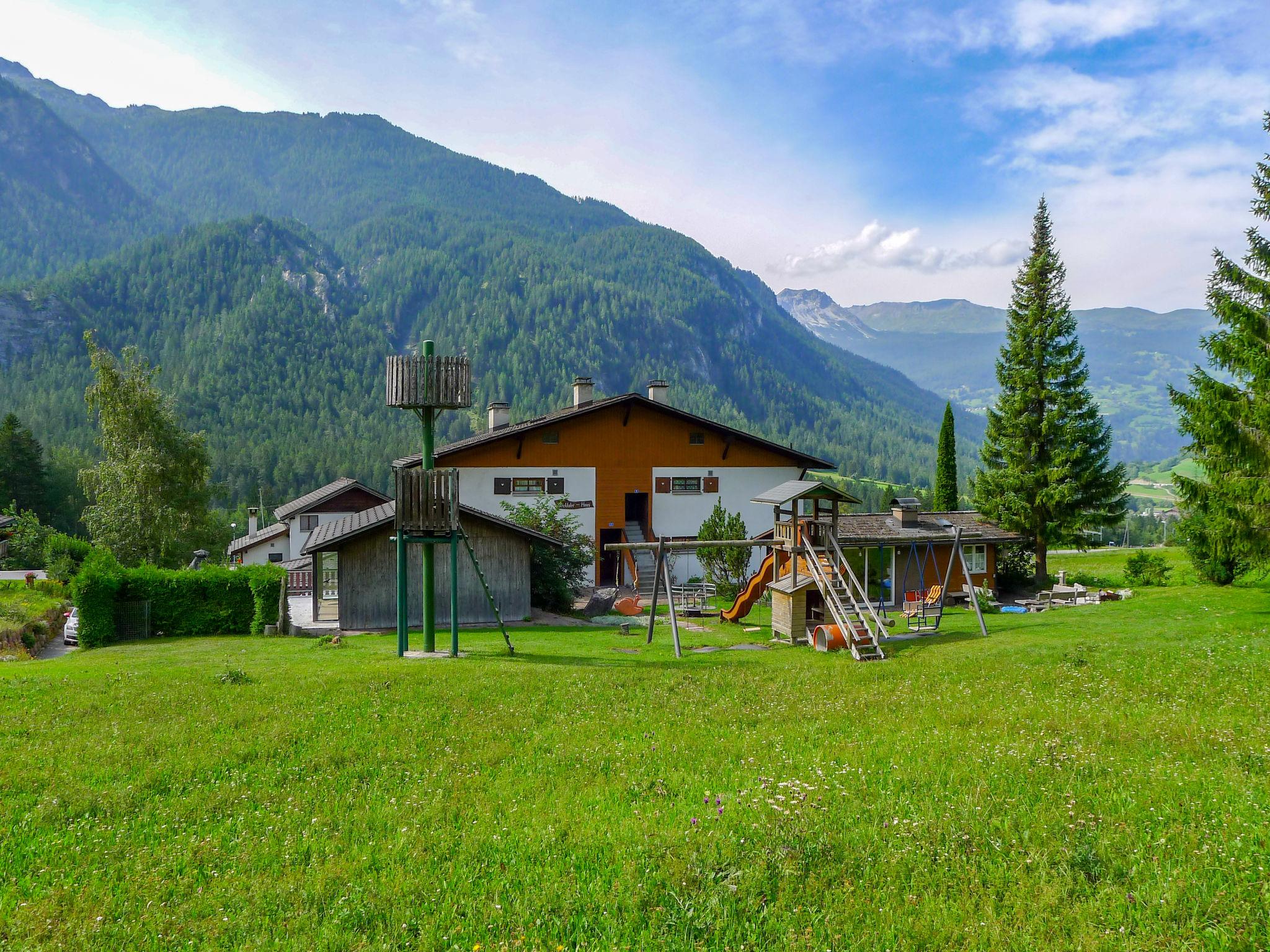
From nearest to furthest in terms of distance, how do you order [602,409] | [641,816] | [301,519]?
[641,816] → [602,409] → [301,519]

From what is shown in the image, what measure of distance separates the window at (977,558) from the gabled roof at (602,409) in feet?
26.7

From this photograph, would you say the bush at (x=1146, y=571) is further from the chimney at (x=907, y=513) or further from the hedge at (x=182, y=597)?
the hedge at (x=182, y=597)

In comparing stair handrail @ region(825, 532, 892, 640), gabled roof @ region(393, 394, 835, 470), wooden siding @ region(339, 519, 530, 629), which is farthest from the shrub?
stair handrail @ region(825, 532, 892, 640)

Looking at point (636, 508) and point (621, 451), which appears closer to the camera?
point (621, 451)

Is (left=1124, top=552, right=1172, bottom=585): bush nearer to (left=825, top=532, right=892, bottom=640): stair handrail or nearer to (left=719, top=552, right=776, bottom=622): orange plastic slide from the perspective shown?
(left=825, top=532, right=892, bottom=640): stair handrail

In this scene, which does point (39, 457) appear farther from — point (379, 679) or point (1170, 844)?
point (1170, 844)

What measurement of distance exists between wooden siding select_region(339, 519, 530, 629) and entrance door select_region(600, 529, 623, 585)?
1381 centimetres

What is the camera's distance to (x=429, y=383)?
20.0m

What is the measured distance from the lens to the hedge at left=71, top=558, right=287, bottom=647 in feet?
87.6

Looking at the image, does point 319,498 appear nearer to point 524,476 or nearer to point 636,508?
point 524,476

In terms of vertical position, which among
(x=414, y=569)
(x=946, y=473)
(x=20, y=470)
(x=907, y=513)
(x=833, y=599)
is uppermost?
(x=20, y=470)

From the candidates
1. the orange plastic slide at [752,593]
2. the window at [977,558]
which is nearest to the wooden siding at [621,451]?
the window at [977,558]

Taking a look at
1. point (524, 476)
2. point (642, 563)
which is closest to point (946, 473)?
point (642, 563)

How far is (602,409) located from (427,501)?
971 inches
